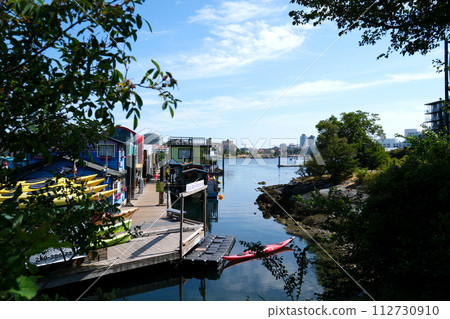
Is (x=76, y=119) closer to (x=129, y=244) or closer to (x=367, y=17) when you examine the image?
(x=367, y=17)

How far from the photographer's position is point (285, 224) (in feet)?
83.1

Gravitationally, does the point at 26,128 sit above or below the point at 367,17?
below

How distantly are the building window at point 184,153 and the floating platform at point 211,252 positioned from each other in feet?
82.6

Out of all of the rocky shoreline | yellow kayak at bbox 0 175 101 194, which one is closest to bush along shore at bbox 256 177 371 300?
the rocky shoreline

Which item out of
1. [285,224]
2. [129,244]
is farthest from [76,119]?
[285,224]

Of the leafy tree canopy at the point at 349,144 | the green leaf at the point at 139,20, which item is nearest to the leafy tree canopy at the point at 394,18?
the green leaf at the point at 139,20

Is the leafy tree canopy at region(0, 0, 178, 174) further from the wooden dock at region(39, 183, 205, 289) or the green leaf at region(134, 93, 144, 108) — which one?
the wooden dock at region(39, 183, 205, 289)

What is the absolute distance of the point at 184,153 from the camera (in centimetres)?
4288

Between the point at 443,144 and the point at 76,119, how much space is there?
7549 millimetres

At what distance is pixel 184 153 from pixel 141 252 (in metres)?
30.2

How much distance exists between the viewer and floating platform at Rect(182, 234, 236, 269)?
14188 millimetres

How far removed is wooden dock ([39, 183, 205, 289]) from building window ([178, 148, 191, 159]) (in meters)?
23.6
